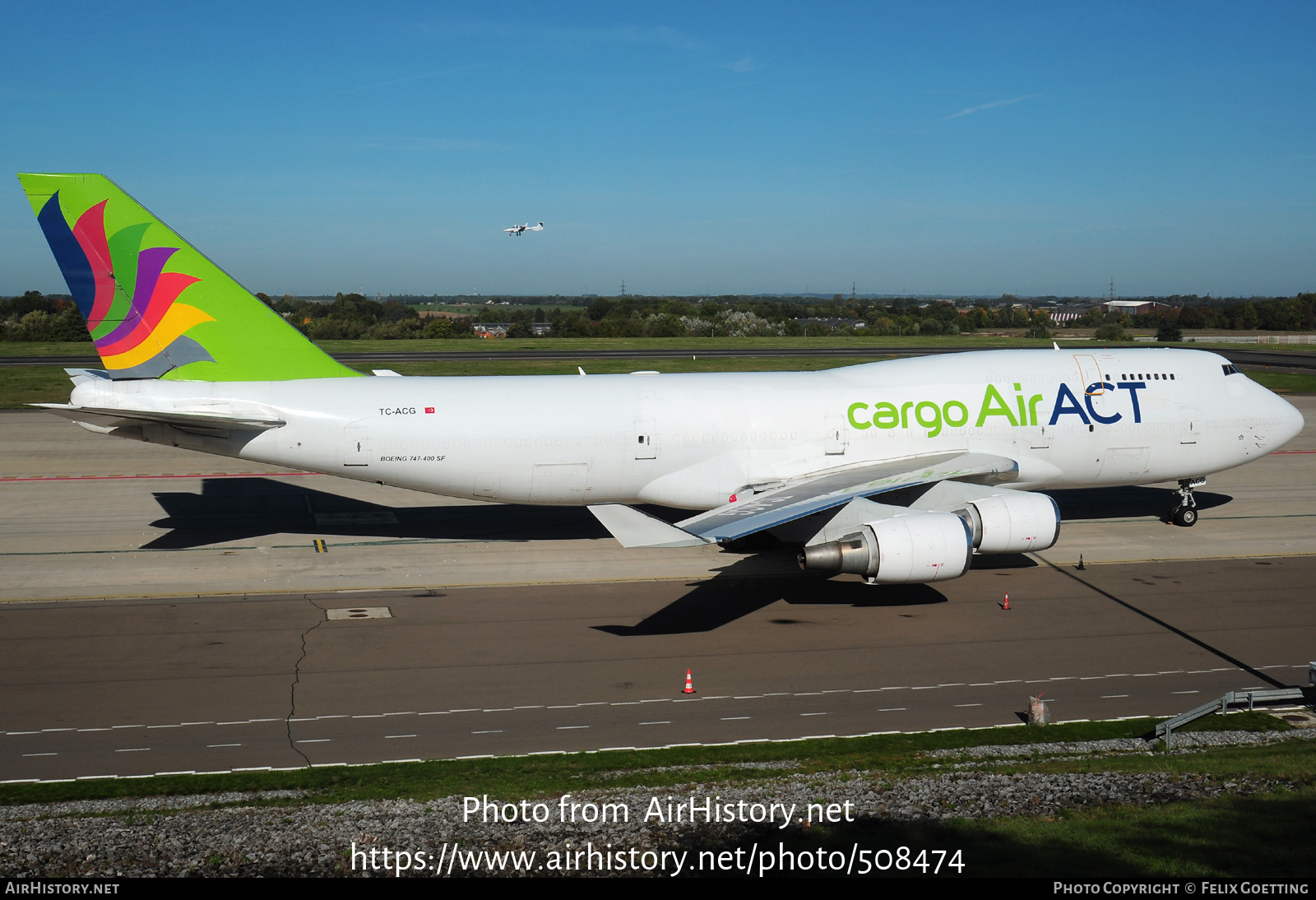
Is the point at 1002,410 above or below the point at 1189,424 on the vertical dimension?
above

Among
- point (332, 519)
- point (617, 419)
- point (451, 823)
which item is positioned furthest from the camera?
point (332, 519)

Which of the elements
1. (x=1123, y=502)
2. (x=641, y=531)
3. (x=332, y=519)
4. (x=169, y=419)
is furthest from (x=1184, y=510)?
(x=169, y=419)

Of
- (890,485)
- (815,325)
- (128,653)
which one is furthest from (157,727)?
(815,325)

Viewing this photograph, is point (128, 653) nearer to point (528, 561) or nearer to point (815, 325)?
point (528, 561)

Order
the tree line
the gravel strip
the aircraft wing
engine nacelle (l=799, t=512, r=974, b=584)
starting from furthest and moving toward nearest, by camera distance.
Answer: the tree line → engine nacelle (l=799, t=512, r=974, b=584) → the aircraft wing → the gravel strip

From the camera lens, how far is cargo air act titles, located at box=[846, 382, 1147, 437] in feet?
86.3

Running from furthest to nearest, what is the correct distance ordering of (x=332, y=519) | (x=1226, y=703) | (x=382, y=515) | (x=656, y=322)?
(x=656, y=322)
(x=382, y=515)
(x=332, y=519)
(x=1226, y=703)

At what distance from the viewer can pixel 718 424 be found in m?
25.7

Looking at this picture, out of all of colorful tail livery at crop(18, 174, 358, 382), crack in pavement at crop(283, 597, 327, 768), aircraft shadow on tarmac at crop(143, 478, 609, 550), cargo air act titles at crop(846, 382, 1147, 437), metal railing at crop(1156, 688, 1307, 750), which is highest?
colorful tail livery at crop(18, 174, 358, 382)

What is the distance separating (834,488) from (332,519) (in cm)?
1650

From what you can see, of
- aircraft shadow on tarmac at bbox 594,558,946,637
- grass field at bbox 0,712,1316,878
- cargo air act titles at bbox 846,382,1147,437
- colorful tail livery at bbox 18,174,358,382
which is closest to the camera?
grass field at bbox 0,712,1316,878

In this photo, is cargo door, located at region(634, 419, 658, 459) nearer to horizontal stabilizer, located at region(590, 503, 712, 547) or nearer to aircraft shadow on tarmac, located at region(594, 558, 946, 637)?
aircraft shadow on tarmac, located at region(594, 558, 946, 637)

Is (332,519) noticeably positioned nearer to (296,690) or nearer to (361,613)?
(361,613)

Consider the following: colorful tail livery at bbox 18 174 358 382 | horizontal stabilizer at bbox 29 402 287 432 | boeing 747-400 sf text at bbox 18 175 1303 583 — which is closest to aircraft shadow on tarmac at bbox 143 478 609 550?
boeing 747-400 sf text at bbox 18 175 1303 583
